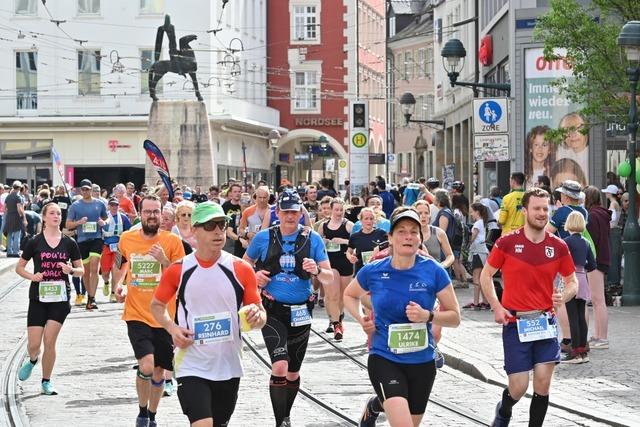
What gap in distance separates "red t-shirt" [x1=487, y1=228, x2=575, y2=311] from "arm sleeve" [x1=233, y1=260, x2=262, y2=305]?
2.54m

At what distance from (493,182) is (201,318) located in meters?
33.1

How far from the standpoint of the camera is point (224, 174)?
66312mm

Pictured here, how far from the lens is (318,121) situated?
77.4m

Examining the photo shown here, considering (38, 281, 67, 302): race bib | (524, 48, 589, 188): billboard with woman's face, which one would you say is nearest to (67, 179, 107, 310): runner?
(38, 281, 67, 302): race bib

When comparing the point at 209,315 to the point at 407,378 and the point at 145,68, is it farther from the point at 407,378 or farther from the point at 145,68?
the point at 145,68

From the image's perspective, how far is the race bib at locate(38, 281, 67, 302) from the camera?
44.7 ft

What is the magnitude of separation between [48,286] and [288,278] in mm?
2943

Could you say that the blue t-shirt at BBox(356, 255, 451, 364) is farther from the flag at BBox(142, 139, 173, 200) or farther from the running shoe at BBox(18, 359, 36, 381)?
the flag at BBox(142, 139, 173, 200)

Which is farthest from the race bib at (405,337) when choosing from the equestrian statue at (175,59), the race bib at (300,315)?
the equestrian statue at (175,59)

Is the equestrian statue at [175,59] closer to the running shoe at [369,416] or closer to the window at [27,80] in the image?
the window at [27,80]

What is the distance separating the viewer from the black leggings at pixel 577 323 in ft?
50.1

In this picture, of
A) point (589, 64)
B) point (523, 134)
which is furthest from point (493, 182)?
point (589, 64)

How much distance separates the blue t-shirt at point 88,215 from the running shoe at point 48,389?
32.1 ft

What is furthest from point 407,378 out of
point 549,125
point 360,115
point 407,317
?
point 549,125
